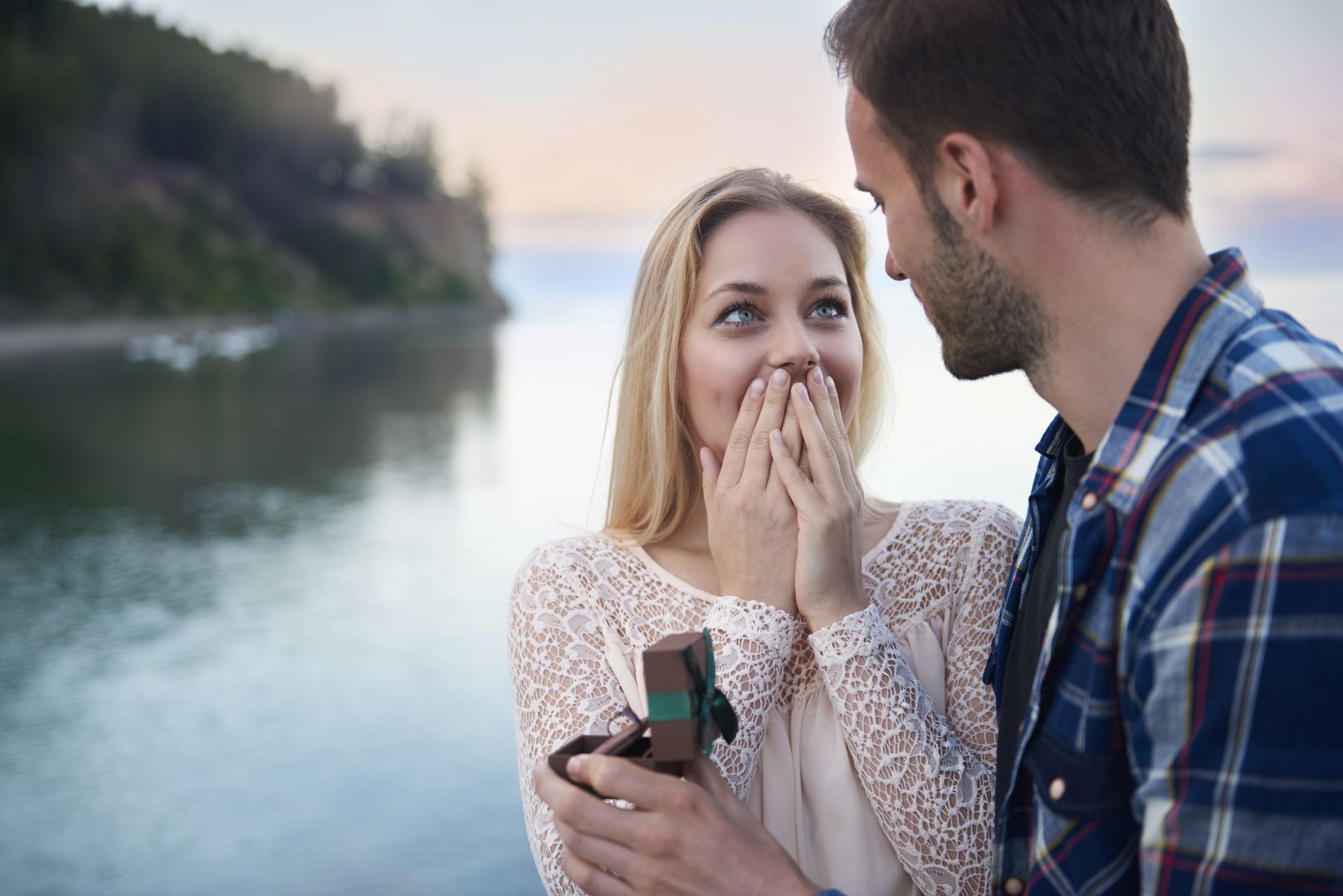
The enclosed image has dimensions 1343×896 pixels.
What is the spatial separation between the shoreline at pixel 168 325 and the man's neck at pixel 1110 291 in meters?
32.0

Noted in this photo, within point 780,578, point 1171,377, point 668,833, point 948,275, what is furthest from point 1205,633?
point 780,578

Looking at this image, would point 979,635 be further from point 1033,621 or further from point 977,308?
point 977,308

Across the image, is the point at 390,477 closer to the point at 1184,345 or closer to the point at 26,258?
the point at 1184,345

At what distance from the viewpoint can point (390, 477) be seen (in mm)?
13891

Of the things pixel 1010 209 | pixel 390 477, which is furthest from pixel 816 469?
pixel 390 477

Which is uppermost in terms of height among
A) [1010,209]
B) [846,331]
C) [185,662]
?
[1010,209]

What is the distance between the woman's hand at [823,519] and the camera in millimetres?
2158

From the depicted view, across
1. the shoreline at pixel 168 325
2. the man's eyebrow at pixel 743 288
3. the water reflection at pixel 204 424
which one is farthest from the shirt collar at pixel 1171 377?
the shoreline at pixel 168 325

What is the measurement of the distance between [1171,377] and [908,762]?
2.96ft

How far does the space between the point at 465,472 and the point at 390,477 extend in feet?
2.77

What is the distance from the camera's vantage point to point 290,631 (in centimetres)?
817

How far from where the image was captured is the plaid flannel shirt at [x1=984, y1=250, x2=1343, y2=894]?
122cm

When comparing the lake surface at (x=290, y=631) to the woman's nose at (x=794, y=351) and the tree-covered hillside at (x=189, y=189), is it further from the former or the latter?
the tree-covered hillside at (x=189, y=189)

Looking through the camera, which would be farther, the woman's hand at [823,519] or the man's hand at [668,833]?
the woman's hand at [823,519]
